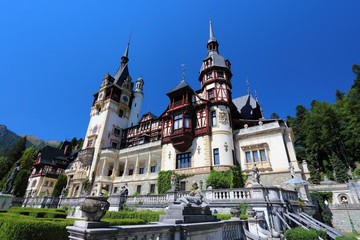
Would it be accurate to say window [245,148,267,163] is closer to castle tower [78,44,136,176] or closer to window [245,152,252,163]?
window [245,152,252,163]

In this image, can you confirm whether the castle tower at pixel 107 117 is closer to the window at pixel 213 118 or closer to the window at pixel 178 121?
the window at pixel 178 121

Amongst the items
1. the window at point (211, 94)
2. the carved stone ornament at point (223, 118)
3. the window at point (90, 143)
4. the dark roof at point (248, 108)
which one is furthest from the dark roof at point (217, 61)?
the window at point (90, 143)

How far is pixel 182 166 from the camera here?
90.8 ft

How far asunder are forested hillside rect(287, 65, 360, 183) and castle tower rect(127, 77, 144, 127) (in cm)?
4304

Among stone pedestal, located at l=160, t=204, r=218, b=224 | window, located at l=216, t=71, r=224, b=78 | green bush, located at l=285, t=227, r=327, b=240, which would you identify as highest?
window, located at l=216, t=71, r=224, b=78

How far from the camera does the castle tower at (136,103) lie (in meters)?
46.8

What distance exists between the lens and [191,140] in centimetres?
2761

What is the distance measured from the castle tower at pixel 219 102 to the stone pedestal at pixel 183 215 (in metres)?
17.6

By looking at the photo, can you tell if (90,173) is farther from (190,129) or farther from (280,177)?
(280,177)

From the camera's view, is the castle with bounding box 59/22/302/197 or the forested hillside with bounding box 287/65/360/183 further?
the forested hillside with bounding box 287/65/360/183

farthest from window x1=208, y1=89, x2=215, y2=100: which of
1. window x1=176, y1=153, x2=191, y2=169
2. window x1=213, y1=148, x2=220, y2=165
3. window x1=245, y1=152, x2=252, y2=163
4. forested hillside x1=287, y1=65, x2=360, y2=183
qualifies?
forested hillside x1=287, y1=65, x2=360, y2=183

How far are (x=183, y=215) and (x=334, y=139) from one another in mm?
54478

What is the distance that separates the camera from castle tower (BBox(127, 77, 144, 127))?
46828mm

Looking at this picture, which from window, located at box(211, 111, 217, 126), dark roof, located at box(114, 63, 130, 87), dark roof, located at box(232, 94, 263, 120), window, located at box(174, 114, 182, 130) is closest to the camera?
window, located at box(211, 111, 217, 126)
